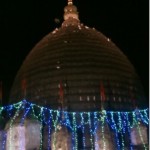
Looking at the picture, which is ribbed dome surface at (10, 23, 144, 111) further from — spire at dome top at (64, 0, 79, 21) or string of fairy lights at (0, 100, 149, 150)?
spire at dome top at (64, 0, 79, 21)

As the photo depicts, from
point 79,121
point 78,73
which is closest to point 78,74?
point 78,73

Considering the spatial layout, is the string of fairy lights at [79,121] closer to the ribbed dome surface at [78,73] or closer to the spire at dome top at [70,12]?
the ribbed dome surface at [78,73]

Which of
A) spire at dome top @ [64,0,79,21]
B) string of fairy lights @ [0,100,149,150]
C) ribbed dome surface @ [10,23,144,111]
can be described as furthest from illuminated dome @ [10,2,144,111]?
spire at dome top @ [64,0,79,21]

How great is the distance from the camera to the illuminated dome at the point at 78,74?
101 feet

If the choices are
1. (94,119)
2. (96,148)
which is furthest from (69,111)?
(96,148)

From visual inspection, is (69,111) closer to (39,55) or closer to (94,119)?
(94,119)

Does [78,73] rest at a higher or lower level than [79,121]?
higher

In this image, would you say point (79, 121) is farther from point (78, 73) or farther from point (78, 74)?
point (78, 73)

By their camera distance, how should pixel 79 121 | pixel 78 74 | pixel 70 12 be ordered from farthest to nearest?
1. pixel 70 12
2. pixel 78 74
3. pixel 79 121

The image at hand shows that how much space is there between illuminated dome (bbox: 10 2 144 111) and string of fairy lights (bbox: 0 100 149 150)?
2.31 ft

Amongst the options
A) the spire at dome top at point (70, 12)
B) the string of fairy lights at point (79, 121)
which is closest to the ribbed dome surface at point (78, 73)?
the string of fairy lights at point (79, 121)

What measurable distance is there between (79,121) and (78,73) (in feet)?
12.8

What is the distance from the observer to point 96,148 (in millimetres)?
26875

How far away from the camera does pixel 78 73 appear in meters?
31.8
